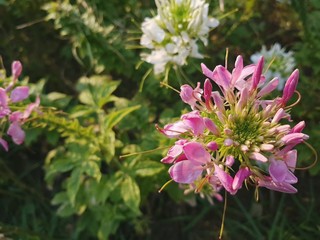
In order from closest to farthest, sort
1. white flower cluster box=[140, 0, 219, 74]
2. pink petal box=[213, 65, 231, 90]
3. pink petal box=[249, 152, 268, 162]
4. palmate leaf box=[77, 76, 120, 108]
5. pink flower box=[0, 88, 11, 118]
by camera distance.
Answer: pink petal box=[249, 152, 268, 162], pink petal box=[213, 65, 231, 90], pink flower box=[0, 88, 11, 118], white flower cluster box=[140, 0, 219, 74], palmate leaf box=[77, 76, 120, 108]

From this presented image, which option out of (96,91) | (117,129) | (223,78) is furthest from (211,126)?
(117,129)

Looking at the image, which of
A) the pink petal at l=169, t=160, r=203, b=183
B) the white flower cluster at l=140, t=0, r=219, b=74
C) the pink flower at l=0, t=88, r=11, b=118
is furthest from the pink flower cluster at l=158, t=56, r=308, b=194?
the pink flower at l=0, t=88, r=11, b=118

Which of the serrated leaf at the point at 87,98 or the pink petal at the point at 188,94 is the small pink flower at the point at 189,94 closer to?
the pink petal at the point at 188,94

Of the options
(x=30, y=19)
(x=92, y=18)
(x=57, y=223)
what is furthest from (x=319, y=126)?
(x=30, y=19)

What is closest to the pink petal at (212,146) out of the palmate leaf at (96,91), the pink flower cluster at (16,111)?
the pink flower cluster at (16,111)

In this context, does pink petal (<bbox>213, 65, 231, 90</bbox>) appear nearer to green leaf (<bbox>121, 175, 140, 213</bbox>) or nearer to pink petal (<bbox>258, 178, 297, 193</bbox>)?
pink petal (<bbox>258, 178, 297, 193</bbox>)

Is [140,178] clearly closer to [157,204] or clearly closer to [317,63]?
[157,204]

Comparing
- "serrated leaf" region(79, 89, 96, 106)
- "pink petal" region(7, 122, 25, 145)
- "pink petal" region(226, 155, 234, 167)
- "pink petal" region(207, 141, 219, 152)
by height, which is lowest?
"serrated leaf" region(79, 89, 96, 106)

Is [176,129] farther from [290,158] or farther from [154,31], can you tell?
[154,31]
